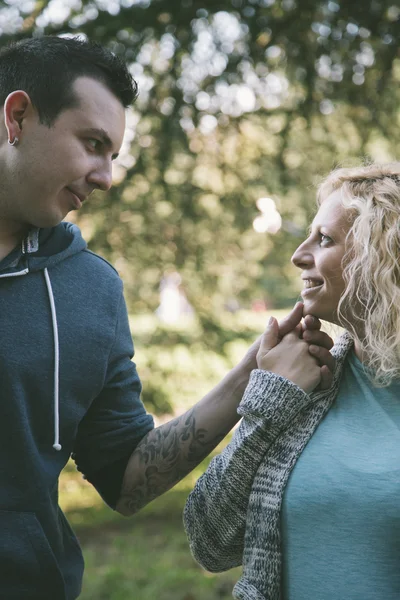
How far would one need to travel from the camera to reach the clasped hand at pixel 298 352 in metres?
2.12

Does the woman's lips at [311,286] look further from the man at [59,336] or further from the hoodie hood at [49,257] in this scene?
the hoodie hood at [49,257]

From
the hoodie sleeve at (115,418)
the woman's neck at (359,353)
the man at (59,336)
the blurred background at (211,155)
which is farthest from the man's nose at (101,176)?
the blurred background at (211,155)

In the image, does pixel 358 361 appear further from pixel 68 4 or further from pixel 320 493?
pixel 68 4

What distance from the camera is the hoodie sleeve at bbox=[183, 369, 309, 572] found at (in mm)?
2045

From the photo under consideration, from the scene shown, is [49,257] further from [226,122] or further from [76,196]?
[226,122]

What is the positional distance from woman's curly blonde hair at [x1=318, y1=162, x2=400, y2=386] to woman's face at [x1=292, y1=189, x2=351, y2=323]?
24mm

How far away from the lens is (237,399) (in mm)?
2324

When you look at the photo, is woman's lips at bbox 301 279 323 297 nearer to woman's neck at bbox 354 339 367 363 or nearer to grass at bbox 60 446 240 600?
woman's neck at bbox 354 339 367 363

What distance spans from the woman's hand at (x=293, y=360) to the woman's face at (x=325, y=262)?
100 mm

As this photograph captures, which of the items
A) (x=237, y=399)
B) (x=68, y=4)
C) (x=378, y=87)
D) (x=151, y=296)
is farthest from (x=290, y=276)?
(x=237, y=399)

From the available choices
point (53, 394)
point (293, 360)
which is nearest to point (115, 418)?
point (53, 394)

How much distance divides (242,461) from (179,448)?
37cm

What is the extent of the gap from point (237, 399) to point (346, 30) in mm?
3266

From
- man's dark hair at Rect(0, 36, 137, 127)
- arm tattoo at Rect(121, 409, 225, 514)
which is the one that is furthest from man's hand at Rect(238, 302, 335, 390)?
man's dark hair at Rect(0, 36, 137, 127)
